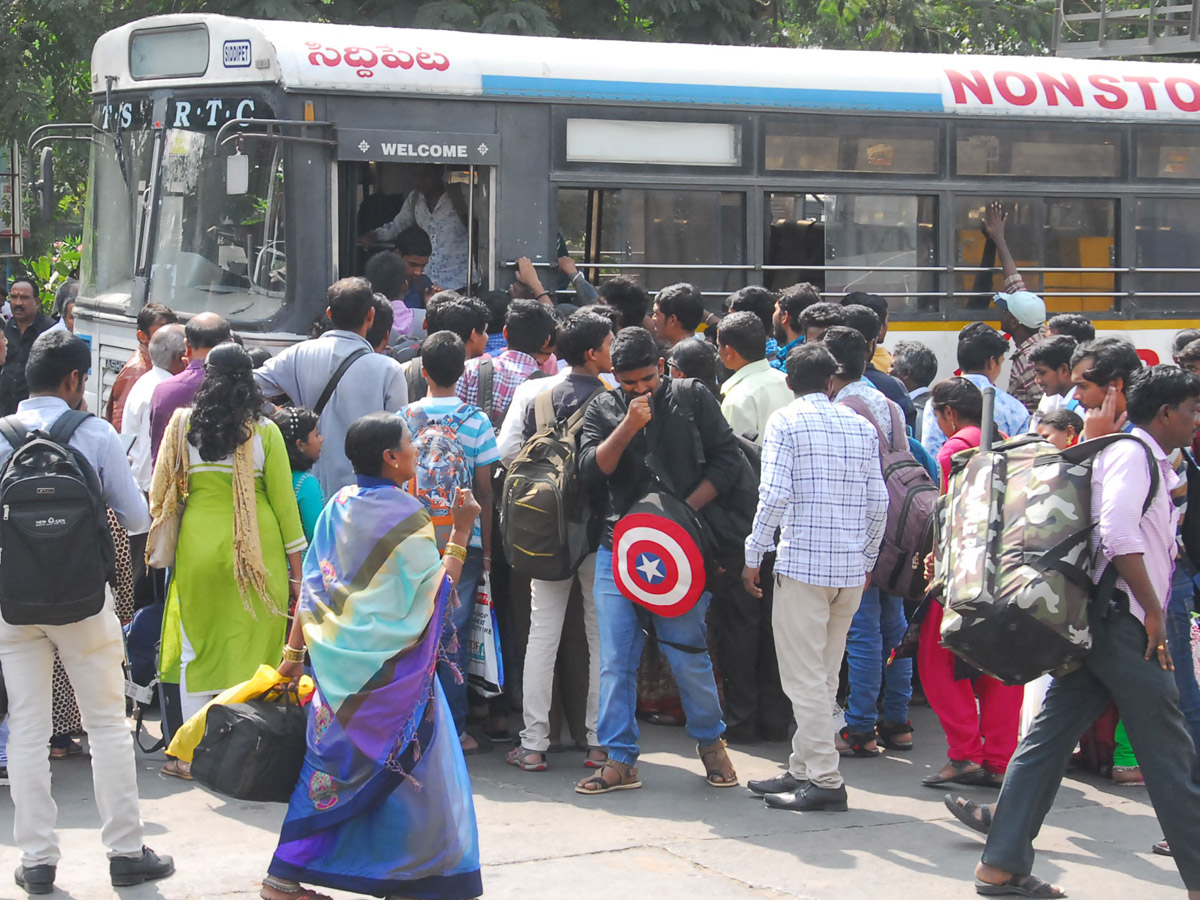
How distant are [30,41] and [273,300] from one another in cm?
901

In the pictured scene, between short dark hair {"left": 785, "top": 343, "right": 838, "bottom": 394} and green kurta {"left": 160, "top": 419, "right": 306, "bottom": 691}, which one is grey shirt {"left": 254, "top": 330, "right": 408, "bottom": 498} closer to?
green kurta {"left": 160, "top": 419, "right": 306, "bottom": 691}

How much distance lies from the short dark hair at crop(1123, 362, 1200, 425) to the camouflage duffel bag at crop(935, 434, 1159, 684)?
224 mm

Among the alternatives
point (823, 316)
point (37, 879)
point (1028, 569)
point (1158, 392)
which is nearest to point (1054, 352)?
point (823, 316)

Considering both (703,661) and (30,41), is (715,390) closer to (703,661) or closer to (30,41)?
(703,661)

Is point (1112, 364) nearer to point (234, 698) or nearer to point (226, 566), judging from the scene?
point (234, 698)

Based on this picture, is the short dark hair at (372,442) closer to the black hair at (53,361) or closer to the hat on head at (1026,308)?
the black hair at (53,361)

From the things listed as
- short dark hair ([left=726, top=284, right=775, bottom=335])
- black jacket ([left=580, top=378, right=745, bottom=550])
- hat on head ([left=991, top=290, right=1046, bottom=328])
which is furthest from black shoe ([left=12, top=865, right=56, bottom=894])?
hat on head ([left=991, top=290, right=1046, bottom=328])

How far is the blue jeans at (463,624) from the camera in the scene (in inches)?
259

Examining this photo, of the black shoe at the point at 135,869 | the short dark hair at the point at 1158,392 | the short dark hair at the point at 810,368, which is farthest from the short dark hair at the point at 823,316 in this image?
the black shoe at the point at 135,869

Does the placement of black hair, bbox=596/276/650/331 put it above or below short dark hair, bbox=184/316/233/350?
above

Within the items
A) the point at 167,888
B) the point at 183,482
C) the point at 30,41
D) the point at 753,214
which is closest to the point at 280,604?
the point at 183,482

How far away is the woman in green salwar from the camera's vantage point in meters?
5.88

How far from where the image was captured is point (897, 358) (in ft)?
27.9

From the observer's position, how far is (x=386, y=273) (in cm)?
845
